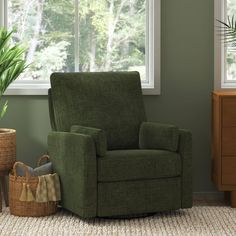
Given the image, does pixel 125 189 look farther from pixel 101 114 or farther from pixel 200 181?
pixel 200 181

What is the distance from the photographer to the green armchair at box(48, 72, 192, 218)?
4.88m

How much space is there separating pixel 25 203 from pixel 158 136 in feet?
3.52

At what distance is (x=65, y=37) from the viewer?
5.98 metres

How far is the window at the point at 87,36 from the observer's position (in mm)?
5922

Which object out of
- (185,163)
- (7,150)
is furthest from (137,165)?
(7,150)

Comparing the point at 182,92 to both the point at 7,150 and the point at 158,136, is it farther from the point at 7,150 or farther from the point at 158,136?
the point at 7,150

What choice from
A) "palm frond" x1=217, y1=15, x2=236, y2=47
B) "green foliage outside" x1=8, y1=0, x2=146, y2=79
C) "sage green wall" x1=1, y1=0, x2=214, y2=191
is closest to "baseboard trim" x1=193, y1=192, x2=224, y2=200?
"sage green wall" x1=1, y1=0, x2=214, y2=191

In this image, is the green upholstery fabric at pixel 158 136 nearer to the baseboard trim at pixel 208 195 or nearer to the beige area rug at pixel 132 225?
the beige area rug at pixel 132 225

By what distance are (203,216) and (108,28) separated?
182 centimetres

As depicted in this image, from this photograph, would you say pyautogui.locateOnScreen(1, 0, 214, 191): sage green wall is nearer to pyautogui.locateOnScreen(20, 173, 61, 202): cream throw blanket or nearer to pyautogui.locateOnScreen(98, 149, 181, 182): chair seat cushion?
pyautogui.locateOnScreen(20, 173, 61, 202): cream throw blanket

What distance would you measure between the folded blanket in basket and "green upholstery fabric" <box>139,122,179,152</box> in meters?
0.73

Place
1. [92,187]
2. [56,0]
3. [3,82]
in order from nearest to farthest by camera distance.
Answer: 1. [92,187]
2. [3,82]
3. [56,0]

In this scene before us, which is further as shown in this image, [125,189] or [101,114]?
Result: [101,114]

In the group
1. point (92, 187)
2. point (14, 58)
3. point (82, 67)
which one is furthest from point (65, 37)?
point (92, 187)
